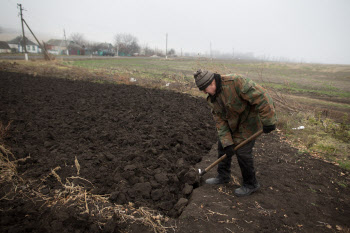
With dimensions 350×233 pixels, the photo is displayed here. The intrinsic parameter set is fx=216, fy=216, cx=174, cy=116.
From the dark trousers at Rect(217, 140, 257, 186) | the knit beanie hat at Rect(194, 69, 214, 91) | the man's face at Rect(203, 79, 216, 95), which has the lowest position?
the dark trousers at Rect(217, 140, 257, 186)

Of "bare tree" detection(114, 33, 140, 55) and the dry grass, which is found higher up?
A: "bare tree" detection(114, 33, 140, 55)

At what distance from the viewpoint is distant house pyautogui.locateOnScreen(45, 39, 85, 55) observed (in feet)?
188

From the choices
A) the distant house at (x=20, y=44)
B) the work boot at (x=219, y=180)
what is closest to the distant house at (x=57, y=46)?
the distant house at (x=20, y=44)

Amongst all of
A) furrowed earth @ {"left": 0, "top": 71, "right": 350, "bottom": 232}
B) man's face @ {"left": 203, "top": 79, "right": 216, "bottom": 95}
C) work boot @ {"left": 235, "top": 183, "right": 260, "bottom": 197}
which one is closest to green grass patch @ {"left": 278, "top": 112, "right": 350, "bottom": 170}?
furrowed earth @ {"left": 0, "top": 71, "right": 350, "bottom": 232}

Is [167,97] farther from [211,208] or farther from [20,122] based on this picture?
[211,208]

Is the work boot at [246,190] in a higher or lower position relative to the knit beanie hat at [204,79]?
lower

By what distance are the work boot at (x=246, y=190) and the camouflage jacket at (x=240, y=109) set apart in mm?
655

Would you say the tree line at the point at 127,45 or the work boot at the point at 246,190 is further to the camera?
the tree line at the point at 127,45

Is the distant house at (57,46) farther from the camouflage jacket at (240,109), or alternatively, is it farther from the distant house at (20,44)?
the camouflage jacket at (240,109)

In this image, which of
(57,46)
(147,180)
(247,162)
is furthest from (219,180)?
(57,46)

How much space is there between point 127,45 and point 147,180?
76.1 metres

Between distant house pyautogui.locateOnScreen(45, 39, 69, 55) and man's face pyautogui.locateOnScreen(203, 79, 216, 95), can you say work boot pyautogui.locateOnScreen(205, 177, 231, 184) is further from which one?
distant house pyautogui.locateOnScreen(45, 39, 69, 55)

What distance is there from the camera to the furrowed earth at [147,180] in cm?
248

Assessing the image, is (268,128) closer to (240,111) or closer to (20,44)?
(240,111)
